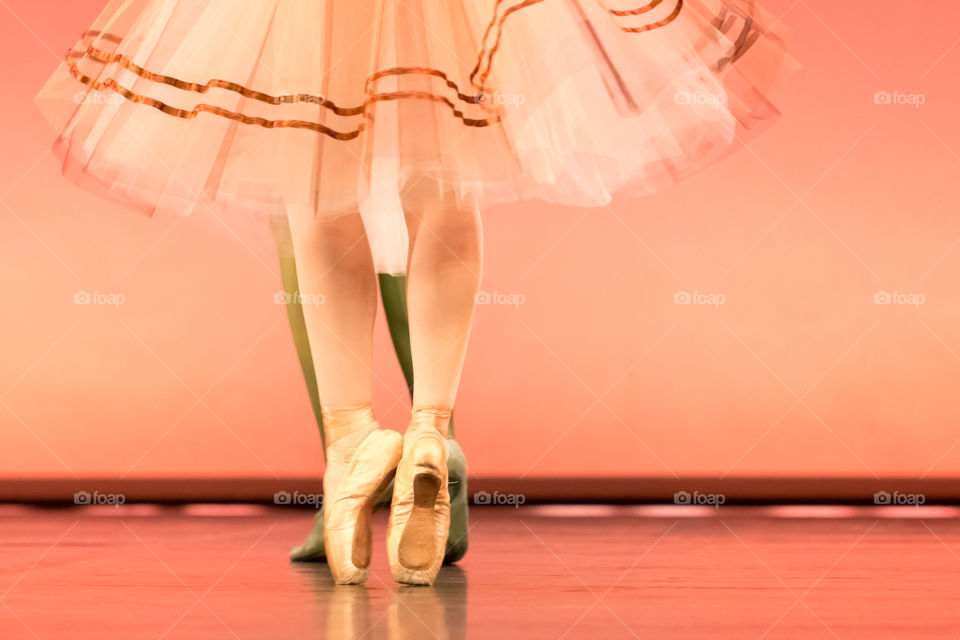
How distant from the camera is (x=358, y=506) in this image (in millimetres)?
1081

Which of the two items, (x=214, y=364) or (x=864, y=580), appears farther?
(x=214, y=364)

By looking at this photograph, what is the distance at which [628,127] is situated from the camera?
1.16 meters

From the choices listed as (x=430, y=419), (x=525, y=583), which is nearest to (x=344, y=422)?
(x=430, y=419)

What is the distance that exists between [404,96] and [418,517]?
0.41 meters

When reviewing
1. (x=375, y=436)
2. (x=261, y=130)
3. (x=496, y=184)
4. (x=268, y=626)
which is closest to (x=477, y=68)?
(x=496, y=184)

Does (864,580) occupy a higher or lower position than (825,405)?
higher

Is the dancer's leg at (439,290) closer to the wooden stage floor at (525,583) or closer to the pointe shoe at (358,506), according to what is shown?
the pointe shoe at (358,506)

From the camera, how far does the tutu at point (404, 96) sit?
1.07m

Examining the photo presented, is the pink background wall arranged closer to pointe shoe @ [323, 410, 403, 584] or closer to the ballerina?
the ballerina

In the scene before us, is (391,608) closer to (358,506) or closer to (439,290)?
(358,506)

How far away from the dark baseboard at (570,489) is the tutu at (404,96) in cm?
101

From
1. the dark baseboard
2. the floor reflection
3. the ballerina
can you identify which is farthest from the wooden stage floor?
the dark baseboard

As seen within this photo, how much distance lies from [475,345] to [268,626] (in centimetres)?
134

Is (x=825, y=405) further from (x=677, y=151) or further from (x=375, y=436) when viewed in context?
(x=375, y=436)
